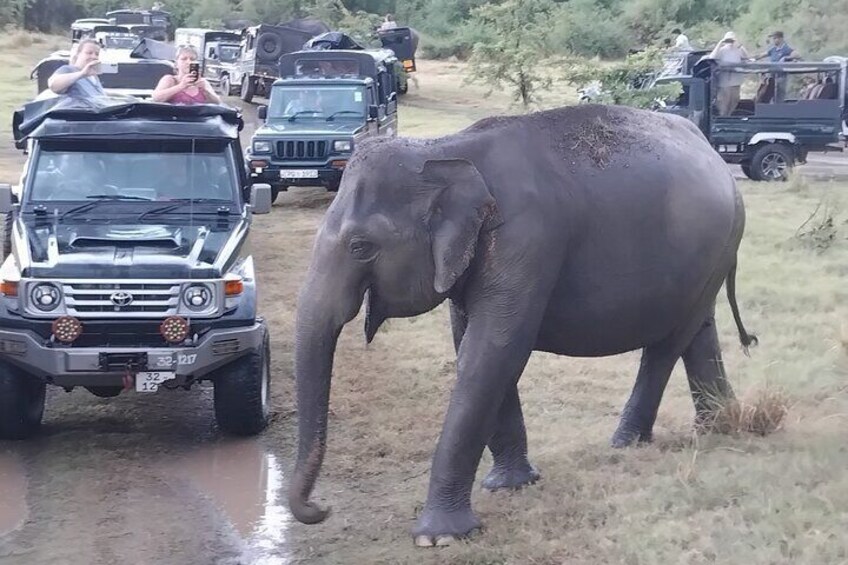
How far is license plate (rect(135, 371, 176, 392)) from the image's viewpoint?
24.4 feet

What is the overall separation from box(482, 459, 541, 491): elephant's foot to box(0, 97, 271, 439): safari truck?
5.92 ft

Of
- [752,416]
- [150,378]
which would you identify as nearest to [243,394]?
[150,378]

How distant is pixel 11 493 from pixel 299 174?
11.7 metres

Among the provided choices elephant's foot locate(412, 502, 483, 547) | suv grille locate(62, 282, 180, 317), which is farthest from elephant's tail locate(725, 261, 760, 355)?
suv grille locate(62, 282, 180, 317)

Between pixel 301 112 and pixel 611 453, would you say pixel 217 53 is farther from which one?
pixel 611 453

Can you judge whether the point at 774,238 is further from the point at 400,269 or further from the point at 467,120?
the point at 467,120

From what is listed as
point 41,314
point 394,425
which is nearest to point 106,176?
point 41,314

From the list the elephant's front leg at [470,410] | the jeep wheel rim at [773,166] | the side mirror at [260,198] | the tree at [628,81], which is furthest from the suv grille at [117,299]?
the jeep wheel rim at [773,166]

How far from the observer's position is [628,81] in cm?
2077

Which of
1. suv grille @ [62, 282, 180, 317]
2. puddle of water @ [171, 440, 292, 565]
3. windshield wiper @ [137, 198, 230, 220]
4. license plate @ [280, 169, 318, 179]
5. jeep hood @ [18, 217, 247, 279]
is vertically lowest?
license plate @ [280, 169, 318, 179]

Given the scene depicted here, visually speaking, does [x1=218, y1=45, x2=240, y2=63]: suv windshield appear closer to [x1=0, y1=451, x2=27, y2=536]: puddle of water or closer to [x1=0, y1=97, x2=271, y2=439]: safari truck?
[x1=0, y1=97, x2=271, y2=439]: safari truck

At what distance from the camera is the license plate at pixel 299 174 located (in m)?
18.4

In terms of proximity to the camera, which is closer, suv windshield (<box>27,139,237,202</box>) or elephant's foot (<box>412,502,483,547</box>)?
elephant's foot (<box>412,502,483,547</box>)

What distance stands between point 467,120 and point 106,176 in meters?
20.9
